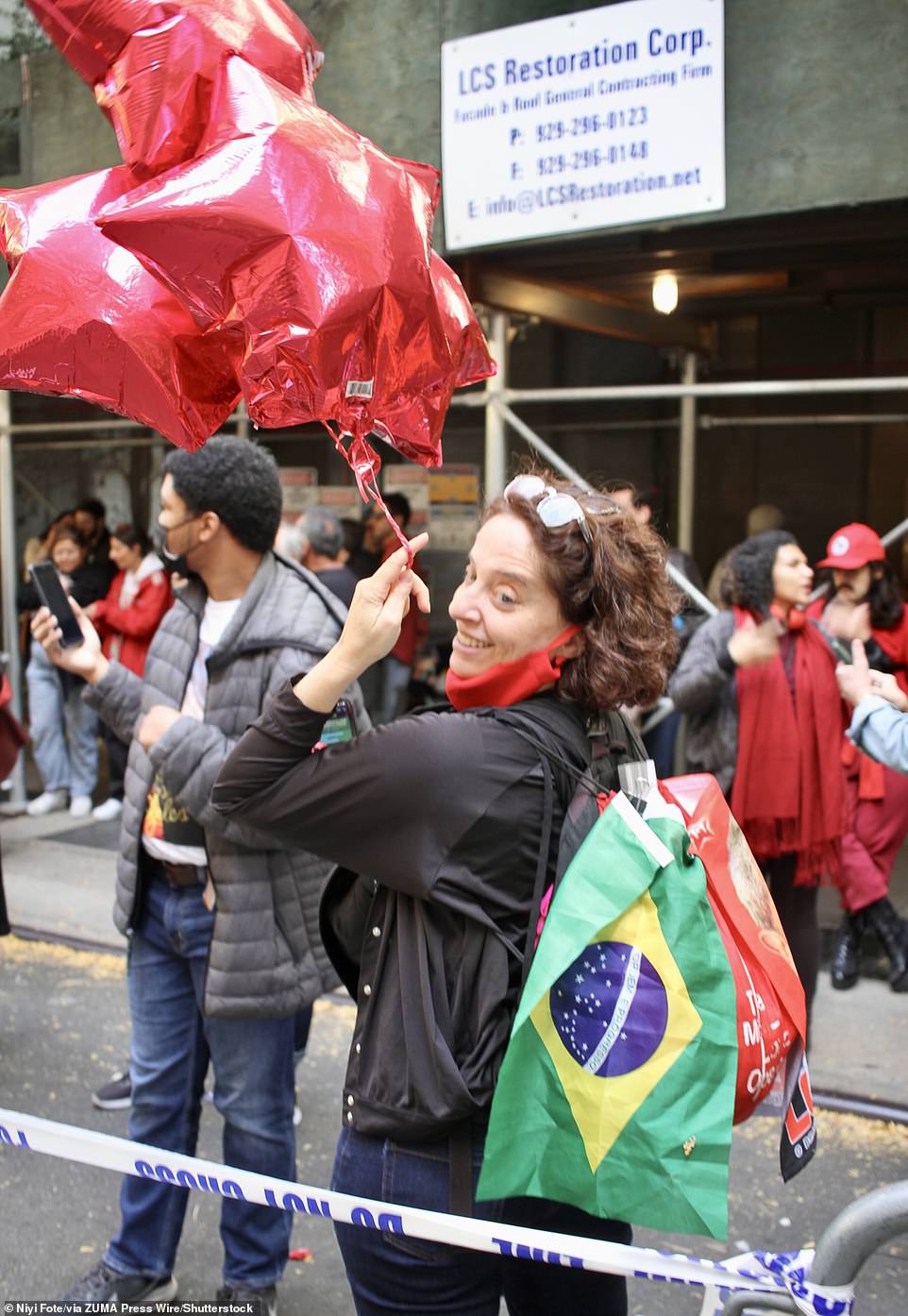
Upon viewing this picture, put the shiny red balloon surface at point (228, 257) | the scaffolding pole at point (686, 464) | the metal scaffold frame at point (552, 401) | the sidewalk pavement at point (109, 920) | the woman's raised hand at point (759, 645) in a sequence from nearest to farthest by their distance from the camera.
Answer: the shiny red balloon surface at point (228, 257)
the woman's raised hand at point (759, 645)
the sidewalk pavement at point (109, 920)
the metal scaffold frame at point (552, 401)
the scaffolding pole at point (686, 464)

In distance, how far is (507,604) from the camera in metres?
1.92

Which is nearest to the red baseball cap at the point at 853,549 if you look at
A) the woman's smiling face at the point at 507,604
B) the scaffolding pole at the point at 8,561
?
the woman's smiling face at the point at 507,604

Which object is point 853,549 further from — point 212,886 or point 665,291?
point 212,886

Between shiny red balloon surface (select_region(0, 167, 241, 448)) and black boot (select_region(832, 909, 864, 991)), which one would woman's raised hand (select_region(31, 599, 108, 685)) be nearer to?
shiny red balloon surface (select_region(0, 167, 241, 448))

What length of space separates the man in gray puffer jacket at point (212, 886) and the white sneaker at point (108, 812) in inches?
213

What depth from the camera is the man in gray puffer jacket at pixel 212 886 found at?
112 inches

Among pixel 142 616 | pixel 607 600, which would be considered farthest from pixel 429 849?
pixel 142 616

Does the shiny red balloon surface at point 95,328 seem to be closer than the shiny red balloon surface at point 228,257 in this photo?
No

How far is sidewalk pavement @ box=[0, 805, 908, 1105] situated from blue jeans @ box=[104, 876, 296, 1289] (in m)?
2.33

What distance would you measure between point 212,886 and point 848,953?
3.58 m

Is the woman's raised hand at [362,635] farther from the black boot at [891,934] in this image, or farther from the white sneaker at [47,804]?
the white sneaker at [47,804]

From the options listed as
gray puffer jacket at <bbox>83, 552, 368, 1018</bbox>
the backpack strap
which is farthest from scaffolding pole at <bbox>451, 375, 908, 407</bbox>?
the backpack strap

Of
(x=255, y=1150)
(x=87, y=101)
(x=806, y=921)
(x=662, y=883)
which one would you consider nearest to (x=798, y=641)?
(x=806, y=921)

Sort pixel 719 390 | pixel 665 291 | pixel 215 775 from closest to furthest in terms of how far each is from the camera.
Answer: pixel 215 775, pixel 719 390, pixel 665 291
